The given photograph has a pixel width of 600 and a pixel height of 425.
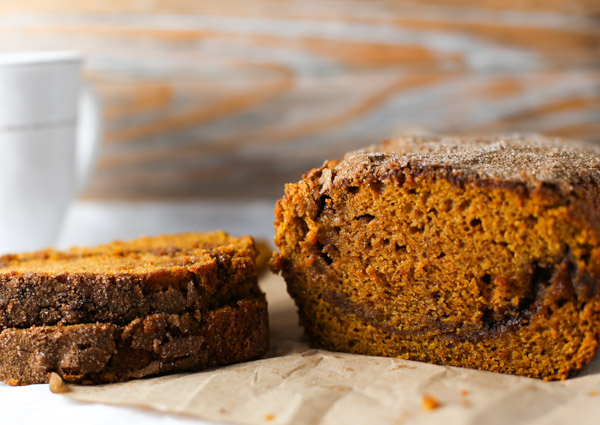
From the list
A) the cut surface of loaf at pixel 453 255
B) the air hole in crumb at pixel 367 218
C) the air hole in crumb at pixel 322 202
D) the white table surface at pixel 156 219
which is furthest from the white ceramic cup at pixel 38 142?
the air hole in crumb at pixel 367 218

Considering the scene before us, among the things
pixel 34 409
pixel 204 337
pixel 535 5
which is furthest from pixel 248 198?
pixel 34 409

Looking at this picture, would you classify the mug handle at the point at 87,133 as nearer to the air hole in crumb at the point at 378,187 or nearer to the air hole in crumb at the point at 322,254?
the air hole in crumb at the point at 322,254

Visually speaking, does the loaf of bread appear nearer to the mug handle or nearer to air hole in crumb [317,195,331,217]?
air hole in crumb [317,195,331,217]

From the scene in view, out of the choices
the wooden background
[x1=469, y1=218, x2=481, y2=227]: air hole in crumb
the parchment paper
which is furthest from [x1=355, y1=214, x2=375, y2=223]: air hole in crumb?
the wooden background

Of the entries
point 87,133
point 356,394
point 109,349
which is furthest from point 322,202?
point 87,133

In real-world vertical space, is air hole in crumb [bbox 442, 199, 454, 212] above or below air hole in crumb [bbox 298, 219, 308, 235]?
above

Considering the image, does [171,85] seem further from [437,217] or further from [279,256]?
[437,217]

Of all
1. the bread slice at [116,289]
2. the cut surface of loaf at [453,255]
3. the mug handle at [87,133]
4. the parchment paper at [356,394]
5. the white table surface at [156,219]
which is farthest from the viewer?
the white table surface at [156,219]
